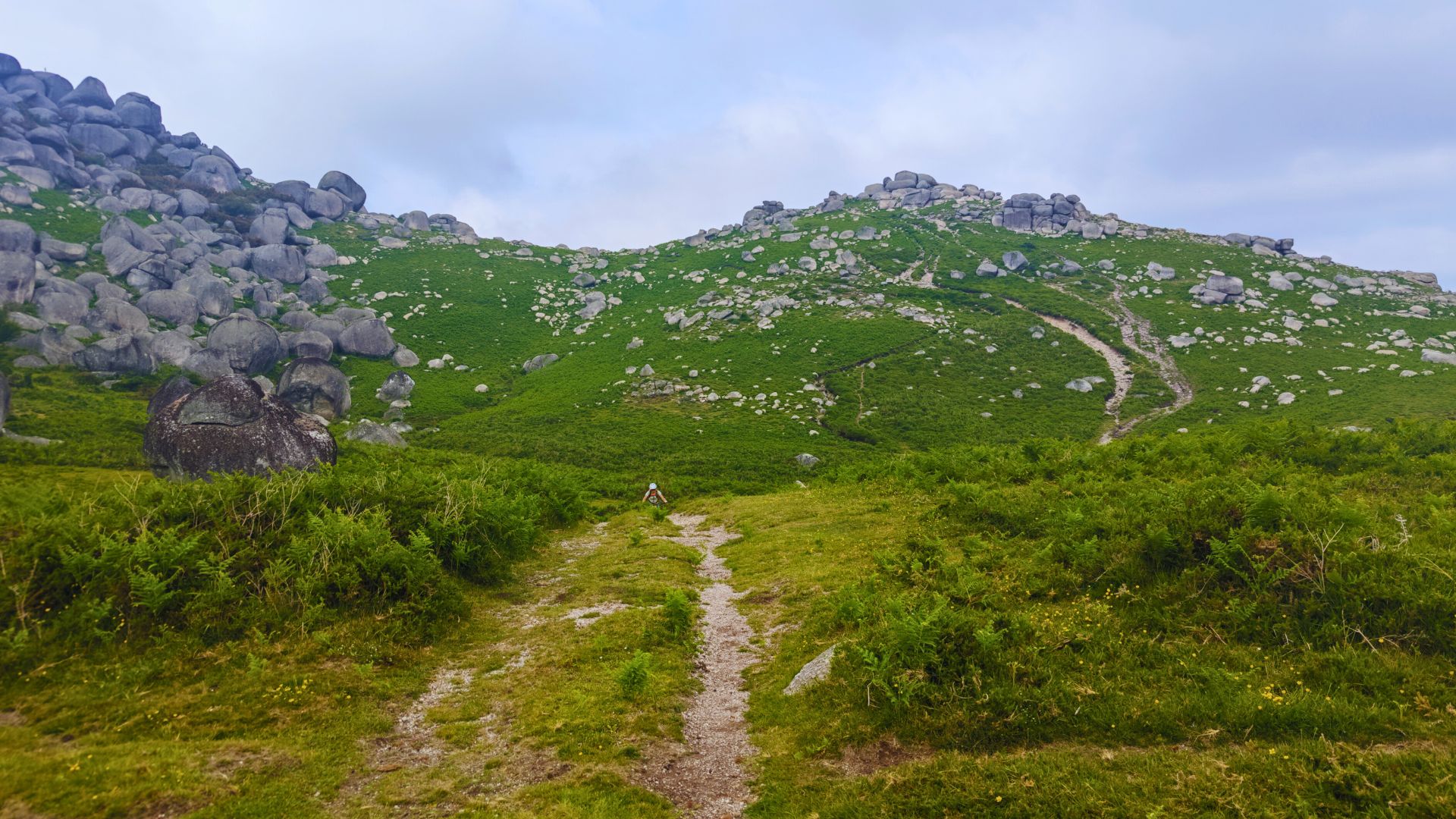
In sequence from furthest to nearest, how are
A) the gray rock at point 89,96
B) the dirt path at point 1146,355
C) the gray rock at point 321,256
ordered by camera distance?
the gray rock at point 89,96 → the gray rock at point 321,256 → the dirt path at point 1146,355

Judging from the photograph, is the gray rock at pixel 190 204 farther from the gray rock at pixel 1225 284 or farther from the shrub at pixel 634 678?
the gray rock at pixel 1225 284

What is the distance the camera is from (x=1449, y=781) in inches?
237

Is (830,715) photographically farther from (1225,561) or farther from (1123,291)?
(1123,291)

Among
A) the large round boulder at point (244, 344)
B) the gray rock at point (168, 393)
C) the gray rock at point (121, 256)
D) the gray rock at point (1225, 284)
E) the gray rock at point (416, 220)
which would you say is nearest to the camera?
the gray rock at point (168, 393)

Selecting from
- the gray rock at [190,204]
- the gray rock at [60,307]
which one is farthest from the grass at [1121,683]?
the gray rock at [190,204]

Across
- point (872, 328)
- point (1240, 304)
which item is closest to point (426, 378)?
point (872, 328)

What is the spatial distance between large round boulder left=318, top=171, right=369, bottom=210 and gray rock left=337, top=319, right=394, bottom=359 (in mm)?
87623

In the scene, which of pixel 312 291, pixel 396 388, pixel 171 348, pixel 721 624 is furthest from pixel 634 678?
pixel 312 291

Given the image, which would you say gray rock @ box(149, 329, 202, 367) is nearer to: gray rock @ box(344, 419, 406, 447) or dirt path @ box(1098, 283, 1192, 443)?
gray rock @ box(344, 419, 406, 447)

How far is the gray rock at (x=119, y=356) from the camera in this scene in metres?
62.7

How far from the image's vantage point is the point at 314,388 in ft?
217

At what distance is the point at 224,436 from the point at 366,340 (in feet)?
197

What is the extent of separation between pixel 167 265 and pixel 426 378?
44.4 metres

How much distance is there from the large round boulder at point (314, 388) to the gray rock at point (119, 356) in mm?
13829
